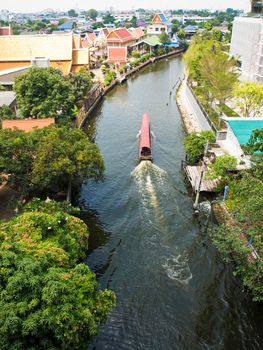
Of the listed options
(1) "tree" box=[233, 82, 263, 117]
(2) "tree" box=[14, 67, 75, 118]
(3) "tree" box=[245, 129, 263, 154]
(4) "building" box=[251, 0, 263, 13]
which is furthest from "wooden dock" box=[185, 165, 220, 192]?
(4) "building" box=[251, 0, 263, 13]

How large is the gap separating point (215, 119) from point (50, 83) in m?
23.1

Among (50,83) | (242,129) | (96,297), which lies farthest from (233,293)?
(50,83)

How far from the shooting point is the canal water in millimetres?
20062

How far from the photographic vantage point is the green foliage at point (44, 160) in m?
26.8

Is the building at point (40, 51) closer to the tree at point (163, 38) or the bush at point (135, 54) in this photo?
the bush at point (135, 54)

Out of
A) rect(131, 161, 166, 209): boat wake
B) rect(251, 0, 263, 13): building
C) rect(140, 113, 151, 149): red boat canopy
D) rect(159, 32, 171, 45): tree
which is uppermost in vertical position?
rect(251, 0, 263, 13): building

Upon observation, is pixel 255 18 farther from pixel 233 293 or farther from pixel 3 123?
pixel 233 293

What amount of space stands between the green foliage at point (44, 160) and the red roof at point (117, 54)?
68228 millimetres

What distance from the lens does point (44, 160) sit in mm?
26859

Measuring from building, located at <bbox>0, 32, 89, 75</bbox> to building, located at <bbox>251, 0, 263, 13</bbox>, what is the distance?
34693mm

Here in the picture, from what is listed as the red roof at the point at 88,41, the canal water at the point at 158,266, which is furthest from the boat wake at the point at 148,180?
the red roof at the point at 88,41

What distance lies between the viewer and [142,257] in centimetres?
2575

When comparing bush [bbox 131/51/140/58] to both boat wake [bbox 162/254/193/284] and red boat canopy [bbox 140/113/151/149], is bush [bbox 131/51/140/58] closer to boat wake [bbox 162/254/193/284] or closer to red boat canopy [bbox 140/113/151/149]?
red boat canopy [bbox 140/113/151/149]

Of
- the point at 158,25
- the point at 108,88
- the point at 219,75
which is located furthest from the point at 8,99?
the point at 158,25
